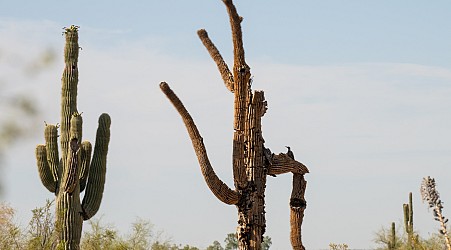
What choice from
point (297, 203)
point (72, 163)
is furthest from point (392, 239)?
point (297, 203)

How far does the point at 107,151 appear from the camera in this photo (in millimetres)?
15273

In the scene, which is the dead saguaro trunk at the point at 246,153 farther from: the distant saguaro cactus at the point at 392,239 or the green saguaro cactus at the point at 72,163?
the distant saguaro cactus at the point at 392,239

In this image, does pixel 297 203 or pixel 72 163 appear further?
pixel 72 163

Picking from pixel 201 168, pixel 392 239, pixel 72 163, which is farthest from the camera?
pixel 392 239

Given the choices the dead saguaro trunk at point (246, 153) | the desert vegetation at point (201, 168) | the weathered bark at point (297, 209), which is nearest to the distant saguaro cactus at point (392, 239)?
the desert vegetation at point (201, 168)

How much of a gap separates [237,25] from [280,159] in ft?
5.41

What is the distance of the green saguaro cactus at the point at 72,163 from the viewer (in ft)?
46.9

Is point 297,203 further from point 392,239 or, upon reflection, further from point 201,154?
point 392,239

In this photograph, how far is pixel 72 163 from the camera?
14.3 meters

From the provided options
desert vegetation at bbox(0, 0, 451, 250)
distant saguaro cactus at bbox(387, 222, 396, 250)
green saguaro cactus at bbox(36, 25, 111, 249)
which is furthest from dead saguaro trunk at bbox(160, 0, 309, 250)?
distant saguaro cactus at bbox(387, 222, 396, 250)

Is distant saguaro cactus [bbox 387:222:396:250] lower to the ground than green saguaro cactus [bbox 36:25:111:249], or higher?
higher

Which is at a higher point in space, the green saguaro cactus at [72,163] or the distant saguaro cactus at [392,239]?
the distant saguaro cactus at [392,239]

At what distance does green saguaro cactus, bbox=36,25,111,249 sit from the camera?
46.9 feet

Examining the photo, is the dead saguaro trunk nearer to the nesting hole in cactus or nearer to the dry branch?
the dry branch
